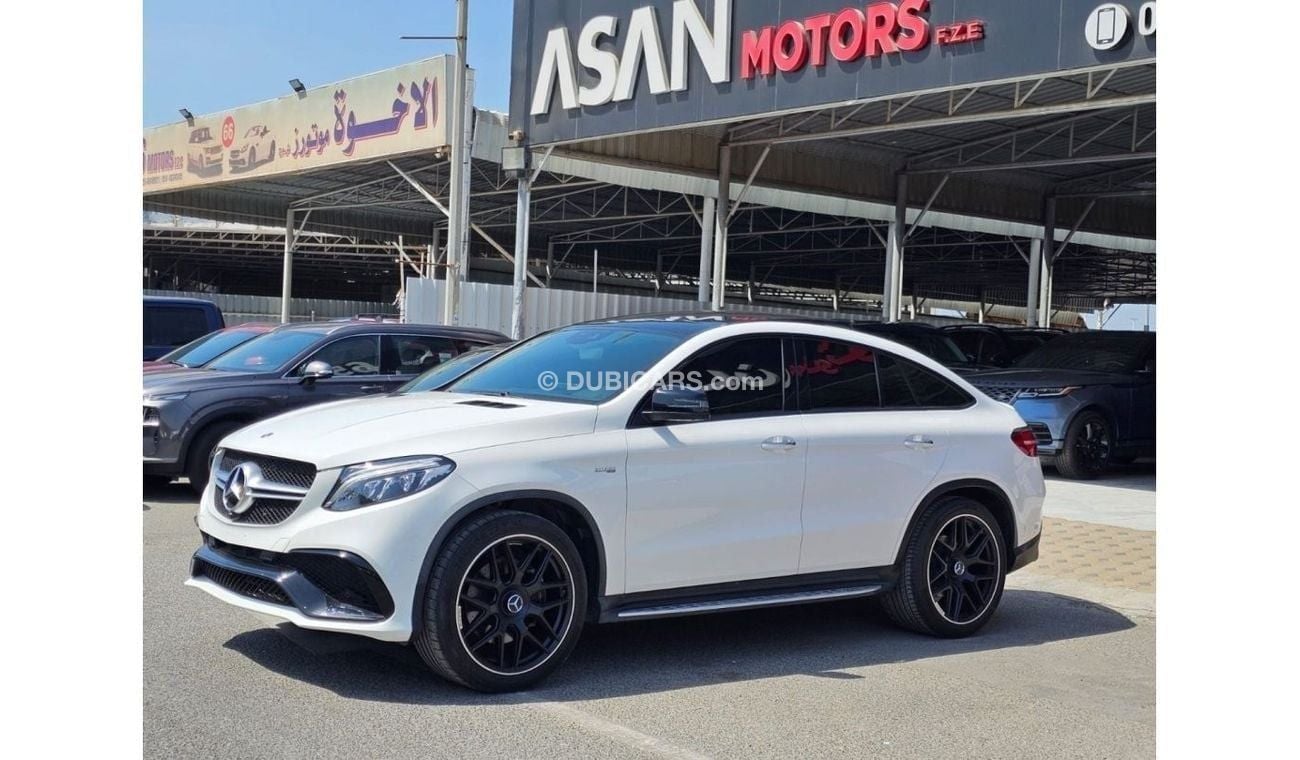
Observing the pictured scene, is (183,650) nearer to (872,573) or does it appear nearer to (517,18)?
(872,573)

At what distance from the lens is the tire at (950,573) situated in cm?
679

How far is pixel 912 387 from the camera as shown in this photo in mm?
7078

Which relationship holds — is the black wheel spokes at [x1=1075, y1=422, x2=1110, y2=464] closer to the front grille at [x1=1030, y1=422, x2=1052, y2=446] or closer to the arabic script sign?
the front grille at [x1=1030, y1=422, x2=1052, y2=446]

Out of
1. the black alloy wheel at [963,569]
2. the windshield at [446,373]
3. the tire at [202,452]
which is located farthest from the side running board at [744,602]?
the tire at [202,452]

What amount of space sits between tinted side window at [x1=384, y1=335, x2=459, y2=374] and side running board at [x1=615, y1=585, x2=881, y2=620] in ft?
22.2

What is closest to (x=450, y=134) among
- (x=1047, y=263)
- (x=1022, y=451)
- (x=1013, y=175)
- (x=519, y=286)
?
(x=519, y=286)

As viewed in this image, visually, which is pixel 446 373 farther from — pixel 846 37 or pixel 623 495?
pixel 846 37

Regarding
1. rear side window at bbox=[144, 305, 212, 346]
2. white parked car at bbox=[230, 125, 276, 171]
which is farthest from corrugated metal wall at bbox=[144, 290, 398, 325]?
rear side window at bbox=[144, 305, 212, 346]

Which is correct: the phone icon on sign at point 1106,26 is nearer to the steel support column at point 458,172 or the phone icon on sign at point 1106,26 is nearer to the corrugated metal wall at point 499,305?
the corrugated metal wall at point 499,305

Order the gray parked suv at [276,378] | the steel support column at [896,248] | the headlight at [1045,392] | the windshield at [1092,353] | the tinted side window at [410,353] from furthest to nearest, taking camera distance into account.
Result: the steel support column at [896,248] < the windshield at [1092,353] < the headlight at [1045,392] < the tinted side window at [410,353] < the gray parked suv at [276,378]

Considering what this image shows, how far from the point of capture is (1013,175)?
3027 cm

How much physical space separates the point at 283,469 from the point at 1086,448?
1143 centimetres

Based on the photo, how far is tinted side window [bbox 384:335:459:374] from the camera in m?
12.4

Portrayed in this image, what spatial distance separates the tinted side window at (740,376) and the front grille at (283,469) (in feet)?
5.90
